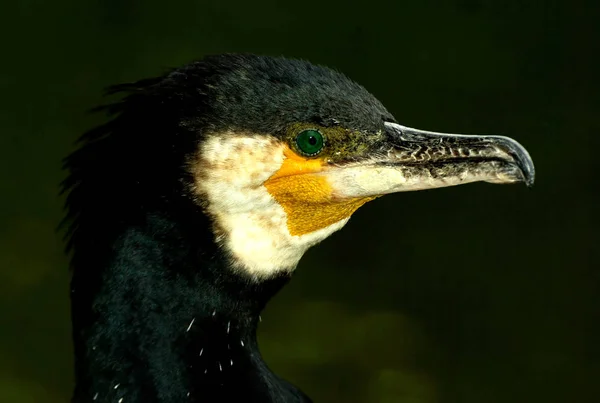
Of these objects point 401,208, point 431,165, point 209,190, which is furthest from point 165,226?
point 401,208

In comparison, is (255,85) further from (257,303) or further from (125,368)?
(125,368)

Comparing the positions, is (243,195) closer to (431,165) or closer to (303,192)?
(303,192)

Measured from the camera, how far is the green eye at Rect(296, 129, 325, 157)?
6.57ft

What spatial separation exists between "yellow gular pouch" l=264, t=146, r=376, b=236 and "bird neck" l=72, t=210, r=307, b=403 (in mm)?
129

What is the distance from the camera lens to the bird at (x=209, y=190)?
6.48 feet

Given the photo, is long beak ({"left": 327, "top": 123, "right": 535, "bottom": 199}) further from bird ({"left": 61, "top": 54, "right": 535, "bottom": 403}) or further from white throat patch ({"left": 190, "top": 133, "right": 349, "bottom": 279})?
white throat patch ({"left": 190, "top": 133, "right": 349, "bottom": 279})

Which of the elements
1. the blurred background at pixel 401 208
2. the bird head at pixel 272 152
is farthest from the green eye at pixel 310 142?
the blurred background at pixel 401 208

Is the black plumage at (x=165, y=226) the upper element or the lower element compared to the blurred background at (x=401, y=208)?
upper

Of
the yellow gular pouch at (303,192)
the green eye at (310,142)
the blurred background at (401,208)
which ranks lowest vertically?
the blurred background at (401,208)

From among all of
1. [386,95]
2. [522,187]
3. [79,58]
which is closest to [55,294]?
[79,58]

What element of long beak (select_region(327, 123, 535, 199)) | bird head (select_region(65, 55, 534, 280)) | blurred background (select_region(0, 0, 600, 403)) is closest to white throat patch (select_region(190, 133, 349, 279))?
bird head (select_region(65, 55, 534, 280))

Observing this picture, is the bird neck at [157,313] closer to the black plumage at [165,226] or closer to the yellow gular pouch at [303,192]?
the black plumage at [165,226]

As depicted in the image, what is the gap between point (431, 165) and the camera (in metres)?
2.06

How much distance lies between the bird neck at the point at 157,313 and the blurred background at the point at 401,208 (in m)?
2.27
